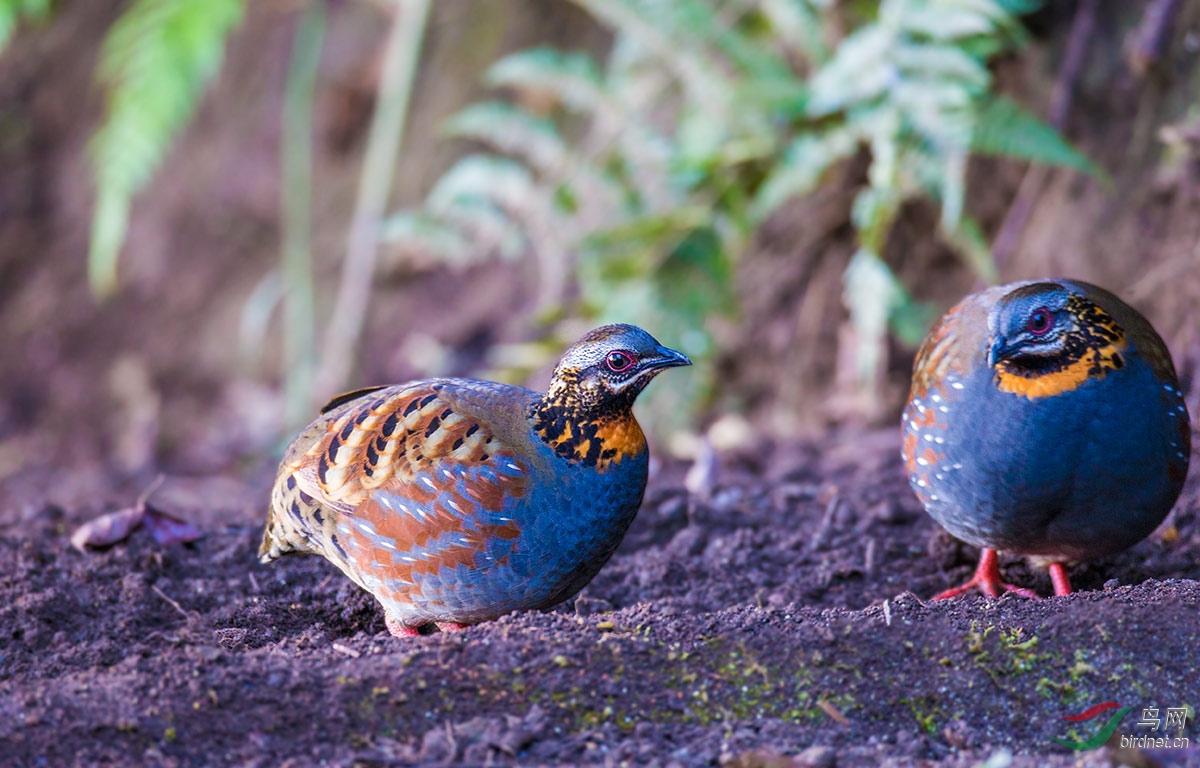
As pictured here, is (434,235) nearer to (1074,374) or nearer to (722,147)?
(722,147)

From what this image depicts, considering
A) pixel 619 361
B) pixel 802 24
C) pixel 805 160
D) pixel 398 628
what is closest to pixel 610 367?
pixel 619 361

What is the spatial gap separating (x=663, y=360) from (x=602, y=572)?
106 centimetres

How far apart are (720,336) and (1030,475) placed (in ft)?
13.5

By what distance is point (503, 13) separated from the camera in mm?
9125

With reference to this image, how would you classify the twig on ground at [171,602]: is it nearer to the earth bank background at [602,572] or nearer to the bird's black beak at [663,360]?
the earth bank background at [602,572]

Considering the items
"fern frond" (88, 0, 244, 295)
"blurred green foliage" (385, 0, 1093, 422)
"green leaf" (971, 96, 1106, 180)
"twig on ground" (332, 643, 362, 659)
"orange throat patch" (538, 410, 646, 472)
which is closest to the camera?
"twig on ground" (332, 643, 362, 659)

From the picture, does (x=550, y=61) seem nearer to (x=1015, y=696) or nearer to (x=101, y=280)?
(x=101, y=280)

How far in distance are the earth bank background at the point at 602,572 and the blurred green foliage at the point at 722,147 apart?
53 cm

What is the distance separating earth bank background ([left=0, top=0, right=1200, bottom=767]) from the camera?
2.99 metres

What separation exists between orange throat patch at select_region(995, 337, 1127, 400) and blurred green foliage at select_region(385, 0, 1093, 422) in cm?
187

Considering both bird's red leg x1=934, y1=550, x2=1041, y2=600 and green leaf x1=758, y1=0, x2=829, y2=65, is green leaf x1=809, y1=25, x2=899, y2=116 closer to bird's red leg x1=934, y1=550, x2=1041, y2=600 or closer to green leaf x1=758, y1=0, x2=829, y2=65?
green leaf x1=758, y1=0, x2=829, y2=65

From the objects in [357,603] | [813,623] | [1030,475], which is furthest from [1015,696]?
[357,603]

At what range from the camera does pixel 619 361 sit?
3.79 m

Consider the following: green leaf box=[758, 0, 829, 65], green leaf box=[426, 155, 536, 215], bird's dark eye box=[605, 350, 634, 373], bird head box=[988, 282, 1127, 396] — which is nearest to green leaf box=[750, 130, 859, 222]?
green leaf box=[758, 0, 829, 65]
